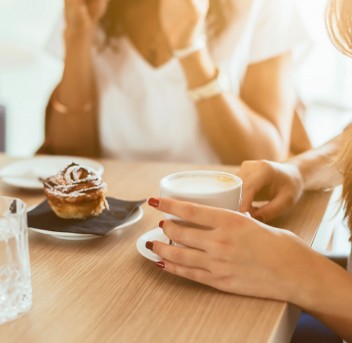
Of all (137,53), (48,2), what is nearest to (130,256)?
(137,53)

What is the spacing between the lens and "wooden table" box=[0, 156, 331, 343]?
732 millimetres

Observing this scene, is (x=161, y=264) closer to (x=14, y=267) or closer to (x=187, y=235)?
(x=187, y=235)

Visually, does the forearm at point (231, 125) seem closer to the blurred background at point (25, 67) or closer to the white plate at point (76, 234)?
the white plate at point (76, 234)

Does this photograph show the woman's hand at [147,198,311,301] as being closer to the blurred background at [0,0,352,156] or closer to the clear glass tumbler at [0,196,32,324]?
the clear glass tumbler at [0,196,32,324]

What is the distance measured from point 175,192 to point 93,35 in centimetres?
119

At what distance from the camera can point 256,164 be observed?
3.71 ft

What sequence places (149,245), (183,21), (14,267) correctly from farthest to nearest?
(183,21), (149,245), (14,267)

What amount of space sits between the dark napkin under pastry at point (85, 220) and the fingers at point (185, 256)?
165mm

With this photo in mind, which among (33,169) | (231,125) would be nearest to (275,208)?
(33,169)

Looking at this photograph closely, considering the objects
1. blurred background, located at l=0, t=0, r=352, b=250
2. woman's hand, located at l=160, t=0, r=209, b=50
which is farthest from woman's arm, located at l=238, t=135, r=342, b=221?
blurred background, located at l=0, t=0, r=352, b=250

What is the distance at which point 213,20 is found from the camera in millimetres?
1915

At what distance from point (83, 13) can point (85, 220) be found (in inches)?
38.6

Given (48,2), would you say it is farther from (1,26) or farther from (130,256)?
(130,256)

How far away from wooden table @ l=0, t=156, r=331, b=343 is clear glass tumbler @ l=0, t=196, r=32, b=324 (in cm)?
2
